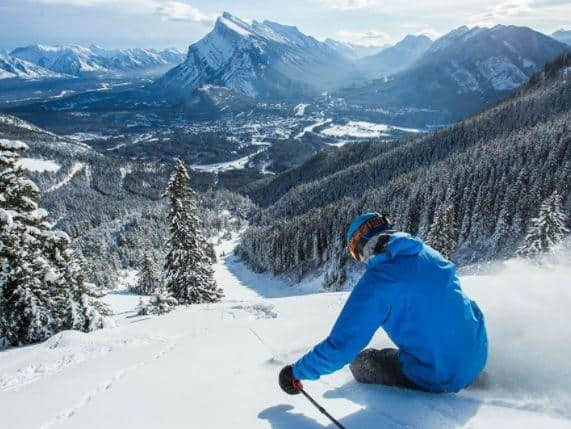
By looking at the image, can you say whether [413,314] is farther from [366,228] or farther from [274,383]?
[274,383]

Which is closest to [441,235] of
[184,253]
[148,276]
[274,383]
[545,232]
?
[545,232]

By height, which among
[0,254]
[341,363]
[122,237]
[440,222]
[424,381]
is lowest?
[122,237]

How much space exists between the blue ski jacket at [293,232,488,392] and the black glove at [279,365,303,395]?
566 mm

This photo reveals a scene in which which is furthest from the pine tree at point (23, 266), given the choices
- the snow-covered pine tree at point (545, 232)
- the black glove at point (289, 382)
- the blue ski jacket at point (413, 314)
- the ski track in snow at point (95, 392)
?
the snow-covered pine tree at point (545, 232)

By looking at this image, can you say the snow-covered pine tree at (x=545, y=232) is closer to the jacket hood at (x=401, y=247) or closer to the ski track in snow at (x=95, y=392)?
the ski track in snow at (x=95, y=392)

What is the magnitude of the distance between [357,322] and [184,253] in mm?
28082

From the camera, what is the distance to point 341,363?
177 inches

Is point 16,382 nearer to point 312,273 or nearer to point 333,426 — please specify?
point 333,426

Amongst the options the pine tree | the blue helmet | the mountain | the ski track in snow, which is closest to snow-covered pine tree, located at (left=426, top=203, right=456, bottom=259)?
the mountain

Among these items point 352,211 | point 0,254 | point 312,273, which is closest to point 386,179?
point 352,211

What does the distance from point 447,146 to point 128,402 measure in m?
163

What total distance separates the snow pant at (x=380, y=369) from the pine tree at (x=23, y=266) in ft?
52.7

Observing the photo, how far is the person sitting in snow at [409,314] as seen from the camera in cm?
416

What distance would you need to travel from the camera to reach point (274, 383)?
20.3 feet
